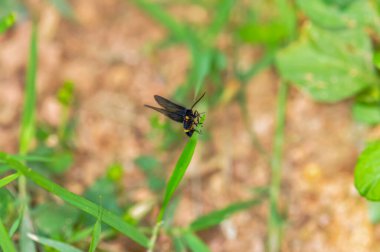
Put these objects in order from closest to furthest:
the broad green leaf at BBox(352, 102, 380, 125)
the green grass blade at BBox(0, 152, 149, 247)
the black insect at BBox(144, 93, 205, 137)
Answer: the green grass blade at BBox(0, 152, 149, 247) < the black insect at BBox(144, 93, 205, 137) < the broad green leaf at BBox(352, 102, 380, 125)

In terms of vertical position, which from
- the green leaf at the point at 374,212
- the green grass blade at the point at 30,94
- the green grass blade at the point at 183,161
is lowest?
the green grass blade at the point at 183,161

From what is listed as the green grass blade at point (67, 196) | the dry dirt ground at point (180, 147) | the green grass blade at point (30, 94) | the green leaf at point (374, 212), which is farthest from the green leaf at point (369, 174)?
the green grass blade at point (30, 94)

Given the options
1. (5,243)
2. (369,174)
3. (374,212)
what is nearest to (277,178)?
(374,212)

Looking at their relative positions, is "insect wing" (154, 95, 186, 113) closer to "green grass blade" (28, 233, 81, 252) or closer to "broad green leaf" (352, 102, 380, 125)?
"green grass blade" (28, 233, 81, 252)

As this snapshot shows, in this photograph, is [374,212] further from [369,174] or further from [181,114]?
[181,114]

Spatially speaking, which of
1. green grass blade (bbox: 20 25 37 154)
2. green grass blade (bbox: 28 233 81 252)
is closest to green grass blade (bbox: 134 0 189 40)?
green grass blade (bbox: 20 25 37 154)

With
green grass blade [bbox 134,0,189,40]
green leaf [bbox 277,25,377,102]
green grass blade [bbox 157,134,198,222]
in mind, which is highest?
green grass blade [bbox 134,0,189,40]

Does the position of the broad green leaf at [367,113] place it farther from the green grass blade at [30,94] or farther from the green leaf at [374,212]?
the green grass blade at [30,94]
